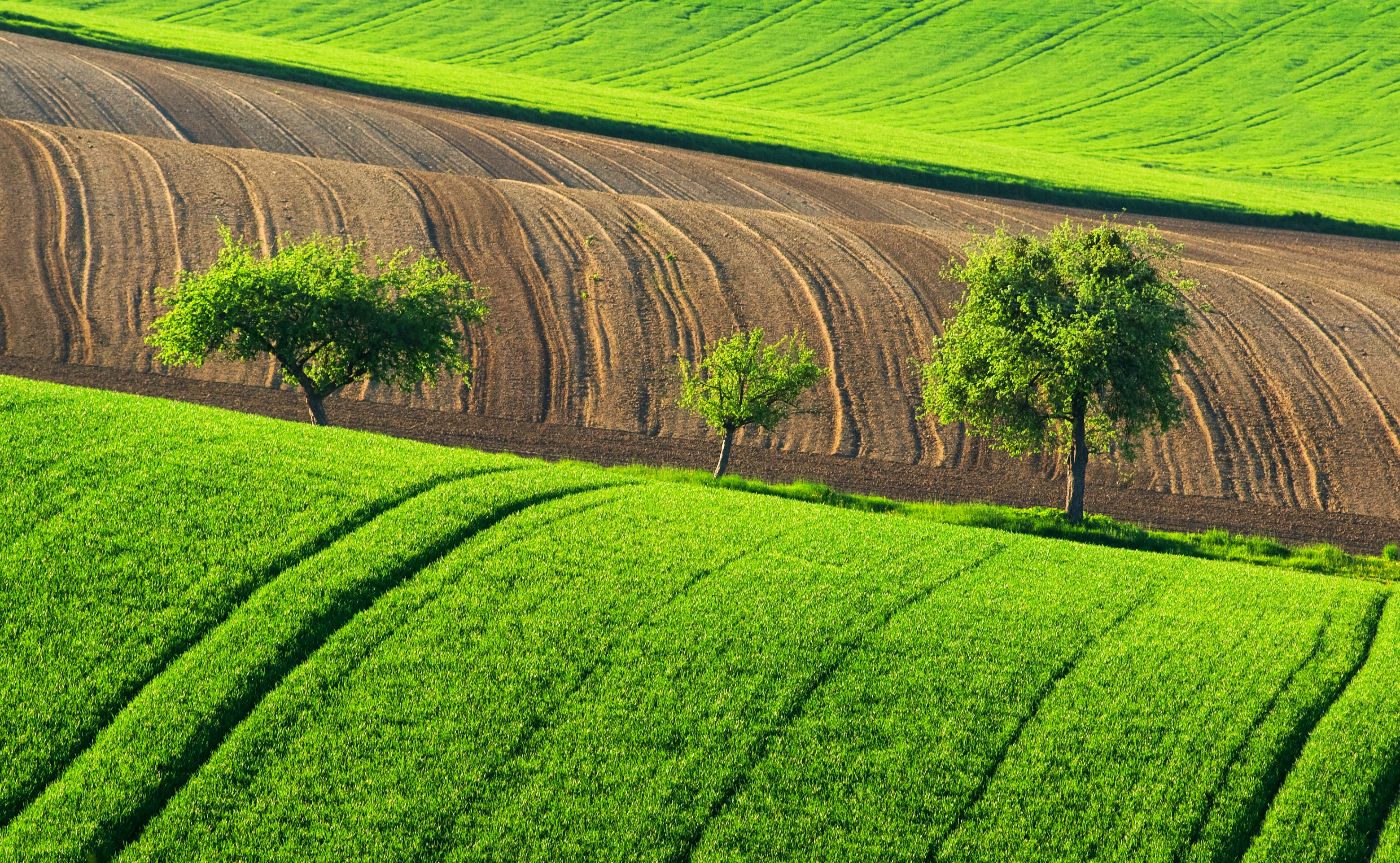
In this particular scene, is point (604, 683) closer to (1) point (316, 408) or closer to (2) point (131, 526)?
(2) point (131, 526)

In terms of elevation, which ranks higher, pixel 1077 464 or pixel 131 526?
pixel 1077 464

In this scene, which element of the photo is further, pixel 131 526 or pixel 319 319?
pixel 319 319

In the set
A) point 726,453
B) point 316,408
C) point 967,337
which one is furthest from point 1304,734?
point 316,408

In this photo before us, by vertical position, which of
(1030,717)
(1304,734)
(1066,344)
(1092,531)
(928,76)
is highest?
(928,76)

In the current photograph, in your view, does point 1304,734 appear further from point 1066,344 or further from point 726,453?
point 726,453

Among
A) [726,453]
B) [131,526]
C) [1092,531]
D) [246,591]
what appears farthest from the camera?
[726,453]

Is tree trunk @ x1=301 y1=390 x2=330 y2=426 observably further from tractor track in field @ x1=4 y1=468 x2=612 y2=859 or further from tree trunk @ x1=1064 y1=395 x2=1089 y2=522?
tree trunk @ x1=1064 y1=395 x2=1089 y2=522

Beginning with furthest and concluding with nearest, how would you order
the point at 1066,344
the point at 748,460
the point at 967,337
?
the point at 748,460 < the point at 967,337 < the point at 1066,344
